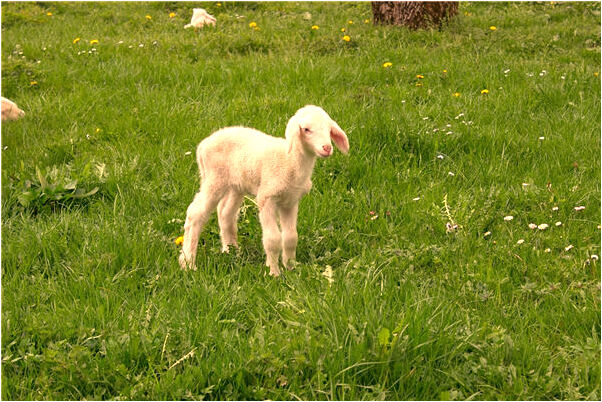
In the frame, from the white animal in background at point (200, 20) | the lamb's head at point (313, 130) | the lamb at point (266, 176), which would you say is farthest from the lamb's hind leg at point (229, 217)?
the white animal in background at point (200, 20)

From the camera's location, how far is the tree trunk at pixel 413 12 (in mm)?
9898

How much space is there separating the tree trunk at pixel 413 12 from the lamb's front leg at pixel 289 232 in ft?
20.6

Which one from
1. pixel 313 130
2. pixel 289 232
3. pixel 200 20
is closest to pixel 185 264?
pixel 289 232

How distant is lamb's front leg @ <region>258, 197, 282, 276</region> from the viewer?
4270 millimetres

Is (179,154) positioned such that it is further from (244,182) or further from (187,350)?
(187,350)

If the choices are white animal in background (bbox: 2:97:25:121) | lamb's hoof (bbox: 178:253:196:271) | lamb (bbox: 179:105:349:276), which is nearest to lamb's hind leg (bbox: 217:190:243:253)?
lamb (bbox: 179:105:349:276)

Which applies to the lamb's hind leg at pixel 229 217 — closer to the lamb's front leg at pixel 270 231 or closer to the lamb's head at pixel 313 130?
the lamb's front leg at pixel 270 231

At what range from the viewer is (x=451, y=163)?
586cm

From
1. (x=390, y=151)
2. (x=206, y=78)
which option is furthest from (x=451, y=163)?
(x=206, y=78)

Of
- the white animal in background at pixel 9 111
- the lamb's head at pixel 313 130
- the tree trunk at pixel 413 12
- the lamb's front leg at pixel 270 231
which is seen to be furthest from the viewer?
the tree trunk at pixel 413 12

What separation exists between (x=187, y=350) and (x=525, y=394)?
5.43 ft

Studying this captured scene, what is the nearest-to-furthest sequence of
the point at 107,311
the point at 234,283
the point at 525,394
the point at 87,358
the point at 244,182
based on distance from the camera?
the point at 525,394 → the point at 87,358 → the point at 107,311 → the point at 234,283 → the point at 244,182

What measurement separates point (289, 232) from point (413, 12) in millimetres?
6449

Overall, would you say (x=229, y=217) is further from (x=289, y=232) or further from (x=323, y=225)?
(x=323, y=225)
